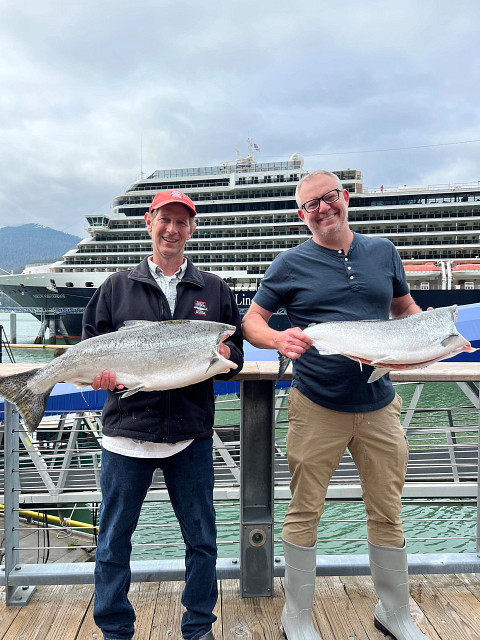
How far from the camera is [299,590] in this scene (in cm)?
197

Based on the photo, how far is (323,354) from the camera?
1809 mm

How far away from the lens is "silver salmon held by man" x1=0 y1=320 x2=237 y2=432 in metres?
1.74

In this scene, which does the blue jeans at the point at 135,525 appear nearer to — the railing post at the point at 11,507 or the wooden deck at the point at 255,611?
the wooden deck at the point at 255,611

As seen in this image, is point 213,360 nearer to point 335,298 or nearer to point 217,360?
point 217,360

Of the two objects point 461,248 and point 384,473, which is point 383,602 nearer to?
point 384,473

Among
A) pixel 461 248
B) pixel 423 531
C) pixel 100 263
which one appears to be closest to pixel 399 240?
pixel 461 248

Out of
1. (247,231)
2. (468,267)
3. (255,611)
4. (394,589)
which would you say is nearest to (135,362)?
(255,611)

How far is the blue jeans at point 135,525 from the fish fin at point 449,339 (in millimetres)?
1009

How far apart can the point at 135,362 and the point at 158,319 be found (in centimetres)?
24

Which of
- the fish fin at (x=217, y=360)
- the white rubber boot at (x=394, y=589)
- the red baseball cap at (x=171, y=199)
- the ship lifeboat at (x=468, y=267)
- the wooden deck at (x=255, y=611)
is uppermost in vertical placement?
the ship lifeboat at (x=468, y=267)

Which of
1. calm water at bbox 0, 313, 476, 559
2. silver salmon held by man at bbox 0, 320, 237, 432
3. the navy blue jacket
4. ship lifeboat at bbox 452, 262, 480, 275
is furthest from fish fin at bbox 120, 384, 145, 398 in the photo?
ship lifeboat at bbox 452, 262, 480, 275

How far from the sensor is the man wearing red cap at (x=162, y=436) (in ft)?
5.98

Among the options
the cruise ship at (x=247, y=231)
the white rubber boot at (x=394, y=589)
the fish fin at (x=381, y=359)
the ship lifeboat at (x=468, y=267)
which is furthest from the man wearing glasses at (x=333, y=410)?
the ship lifeboat at (x=468, y=267)

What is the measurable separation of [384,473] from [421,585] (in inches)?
34.9
